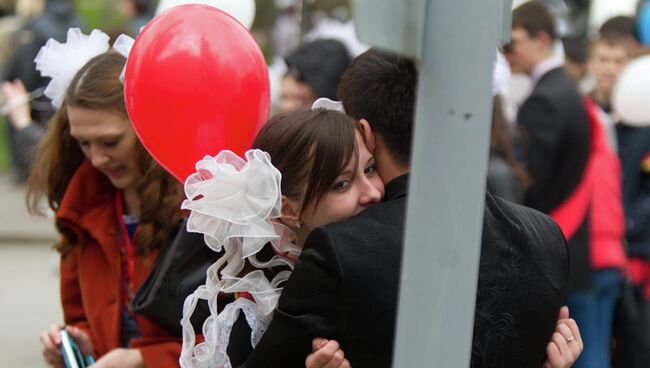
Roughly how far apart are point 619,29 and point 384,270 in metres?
4.99

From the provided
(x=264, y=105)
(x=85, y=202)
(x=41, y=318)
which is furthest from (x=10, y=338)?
(x=264, y=105)

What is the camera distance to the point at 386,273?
211 cm

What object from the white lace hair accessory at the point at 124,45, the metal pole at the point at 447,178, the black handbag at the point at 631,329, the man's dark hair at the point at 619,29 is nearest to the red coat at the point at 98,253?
the white lace hair accessory at the point at 124,45

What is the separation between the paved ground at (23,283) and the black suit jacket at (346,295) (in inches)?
159

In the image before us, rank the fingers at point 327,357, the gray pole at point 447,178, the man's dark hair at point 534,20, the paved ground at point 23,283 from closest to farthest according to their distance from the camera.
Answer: the gray pole at point 447,178
the fingers at point 327,357
the man's dark hair at point 534,20
the paved ground at point 23,283

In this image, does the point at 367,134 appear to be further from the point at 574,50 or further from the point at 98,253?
the point at 574,50

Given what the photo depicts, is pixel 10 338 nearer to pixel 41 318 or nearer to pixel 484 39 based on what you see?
pixel 41 318

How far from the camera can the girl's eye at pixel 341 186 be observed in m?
2.25

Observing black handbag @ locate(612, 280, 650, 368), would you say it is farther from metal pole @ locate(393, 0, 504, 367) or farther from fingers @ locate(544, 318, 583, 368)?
metal pole @ locate(393, 0, 504, 367)

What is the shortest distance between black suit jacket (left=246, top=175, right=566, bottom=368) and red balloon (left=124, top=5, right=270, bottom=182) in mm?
486

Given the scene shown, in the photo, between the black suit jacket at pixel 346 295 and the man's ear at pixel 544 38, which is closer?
the black suit jacket at pixel 346 295

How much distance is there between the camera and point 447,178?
5.83ft

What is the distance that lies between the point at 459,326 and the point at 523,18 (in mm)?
3970

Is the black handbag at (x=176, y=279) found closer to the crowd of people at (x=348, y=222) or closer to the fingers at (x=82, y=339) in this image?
the crowd of people at (x=348, y=222)
